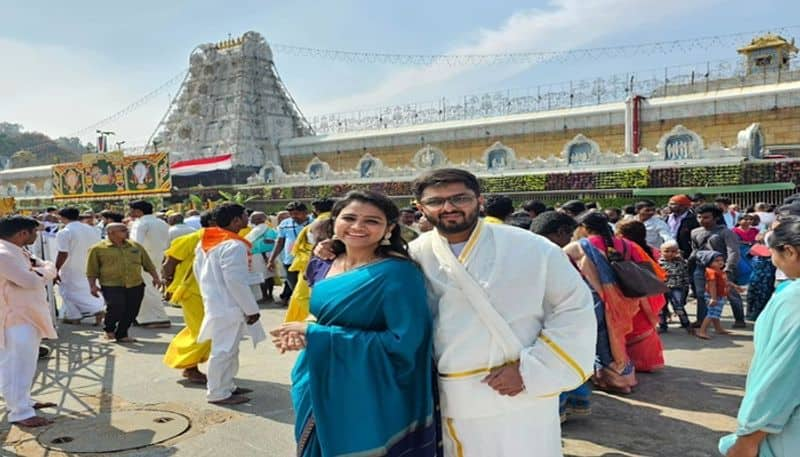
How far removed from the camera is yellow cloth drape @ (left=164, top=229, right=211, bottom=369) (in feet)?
16.3

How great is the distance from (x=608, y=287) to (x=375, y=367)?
9.05ft

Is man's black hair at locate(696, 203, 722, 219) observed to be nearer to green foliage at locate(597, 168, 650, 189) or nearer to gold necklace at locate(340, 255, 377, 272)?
gold necklace at locate(340, 255, 377, 272)

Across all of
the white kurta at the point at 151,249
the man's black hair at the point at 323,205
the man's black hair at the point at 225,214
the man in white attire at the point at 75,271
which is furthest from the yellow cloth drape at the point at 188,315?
the man in white attire at the point at 75,271

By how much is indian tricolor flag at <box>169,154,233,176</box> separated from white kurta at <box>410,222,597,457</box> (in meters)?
33.6

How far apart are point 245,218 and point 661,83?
2610 centimetres

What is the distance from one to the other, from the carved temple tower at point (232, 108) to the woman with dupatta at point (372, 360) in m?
34.7

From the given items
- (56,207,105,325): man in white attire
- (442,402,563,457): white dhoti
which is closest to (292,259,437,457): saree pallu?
(442,402,563,457): white dhoti

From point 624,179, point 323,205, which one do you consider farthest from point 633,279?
point 624,179

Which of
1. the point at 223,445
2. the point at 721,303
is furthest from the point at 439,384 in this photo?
the point at 721,303

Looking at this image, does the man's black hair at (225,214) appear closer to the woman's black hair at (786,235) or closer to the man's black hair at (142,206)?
the woman's black hair at (786,235)

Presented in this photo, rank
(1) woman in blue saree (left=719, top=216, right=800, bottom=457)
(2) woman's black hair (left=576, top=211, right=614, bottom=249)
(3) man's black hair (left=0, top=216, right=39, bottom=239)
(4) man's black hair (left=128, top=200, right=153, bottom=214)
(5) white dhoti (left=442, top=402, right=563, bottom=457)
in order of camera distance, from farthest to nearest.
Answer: (4) man's black hair (left=128, top=200, right=153, bottom=214) → (2) woman's black hair (left=576, top=211, right=614, bottom=249) → (3) man's black hair (left=0, top=216, right=39, bottom=239) → (5) white dhoti (left=442, top=402, right=563, bottom=457) → (1) woman in blue saree (left=719, top=216, right=800, bottom=457)

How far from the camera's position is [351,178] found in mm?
26047

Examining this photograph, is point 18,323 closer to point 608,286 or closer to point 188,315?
point 188,315

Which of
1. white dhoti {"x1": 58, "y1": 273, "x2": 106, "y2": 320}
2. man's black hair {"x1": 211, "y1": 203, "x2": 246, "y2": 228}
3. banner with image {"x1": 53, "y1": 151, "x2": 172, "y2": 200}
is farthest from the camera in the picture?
banner with image {"x1": 53, "y1": 151, "x2": 172, "y2": 200}
